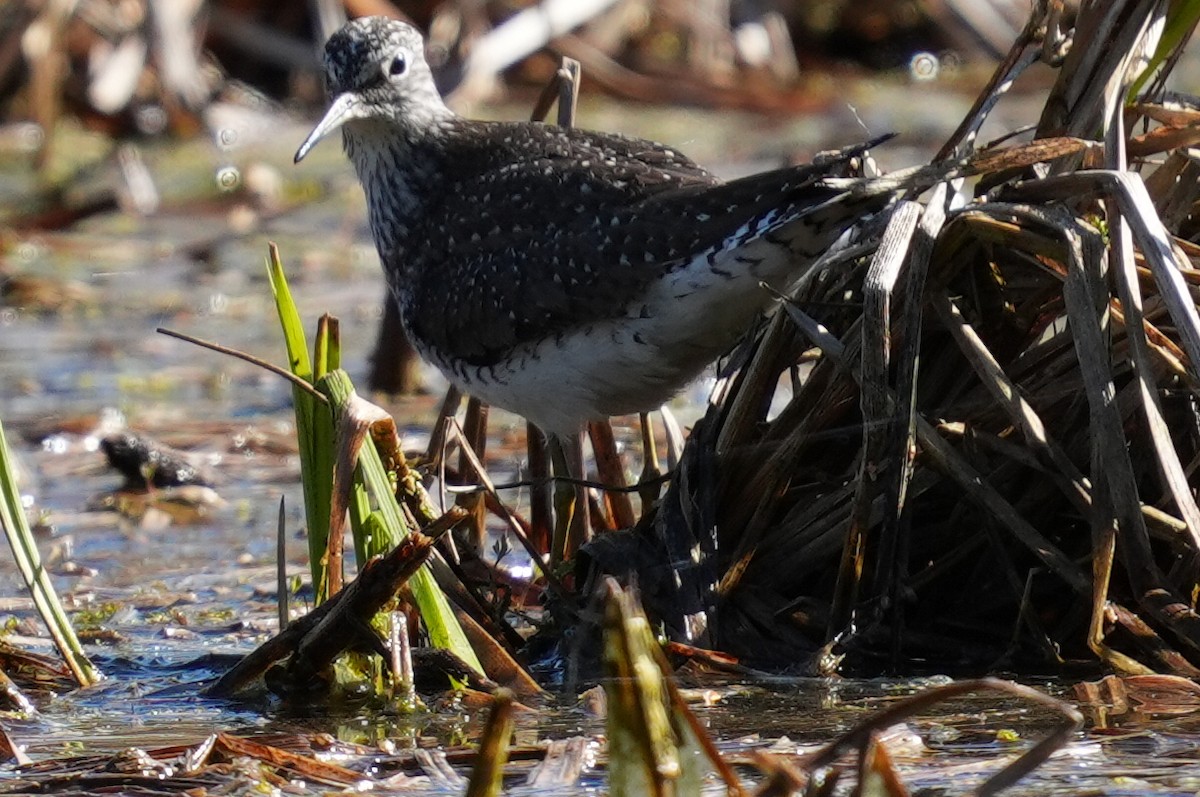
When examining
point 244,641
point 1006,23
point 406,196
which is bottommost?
point 244,641

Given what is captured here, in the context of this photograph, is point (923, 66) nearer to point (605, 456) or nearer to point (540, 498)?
point (605, 456)

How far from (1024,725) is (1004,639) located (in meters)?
0.52

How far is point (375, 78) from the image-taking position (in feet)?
20.3

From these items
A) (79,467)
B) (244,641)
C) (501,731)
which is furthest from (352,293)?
(501,731)

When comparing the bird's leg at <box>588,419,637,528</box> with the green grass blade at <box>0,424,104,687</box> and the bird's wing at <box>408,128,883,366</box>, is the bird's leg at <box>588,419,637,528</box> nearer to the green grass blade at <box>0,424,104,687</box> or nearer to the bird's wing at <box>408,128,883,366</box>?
the bird's wing at <box>408,128,883,366</box>

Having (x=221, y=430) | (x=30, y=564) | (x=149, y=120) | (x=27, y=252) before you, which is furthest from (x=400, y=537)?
(x=149, y=120)

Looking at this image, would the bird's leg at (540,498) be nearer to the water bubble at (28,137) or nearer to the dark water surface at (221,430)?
the dark water surface at (221,430)

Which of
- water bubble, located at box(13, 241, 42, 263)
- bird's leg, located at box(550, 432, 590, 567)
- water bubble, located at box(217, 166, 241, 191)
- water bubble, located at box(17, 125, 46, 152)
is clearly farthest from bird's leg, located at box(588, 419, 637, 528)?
water bubble, located at box(17, 125, 46, 152)

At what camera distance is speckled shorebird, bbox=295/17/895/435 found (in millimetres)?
4555

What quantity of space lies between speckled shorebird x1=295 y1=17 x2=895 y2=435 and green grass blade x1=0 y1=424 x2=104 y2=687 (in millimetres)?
1384

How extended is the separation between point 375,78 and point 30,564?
8.25ft

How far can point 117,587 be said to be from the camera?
18.0ft

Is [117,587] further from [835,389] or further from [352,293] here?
[352,293]

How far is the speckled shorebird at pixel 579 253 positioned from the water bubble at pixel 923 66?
306 inches
